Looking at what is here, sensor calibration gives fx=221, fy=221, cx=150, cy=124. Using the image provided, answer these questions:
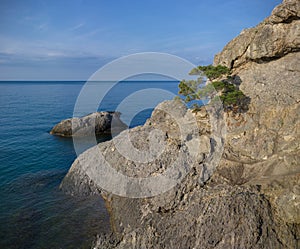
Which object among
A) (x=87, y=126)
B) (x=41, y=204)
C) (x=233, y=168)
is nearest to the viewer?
(x=233, y=168)

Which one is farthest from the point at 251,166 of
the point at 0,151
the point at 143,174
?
the point at 0,151

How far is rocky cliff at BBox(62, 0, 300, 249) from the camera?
17.2 m

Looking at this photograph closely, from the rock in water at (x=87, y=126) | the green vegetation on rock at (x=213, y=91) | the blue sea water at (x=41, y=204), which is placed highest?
the green vegetation on rock at (x=213, y=91)

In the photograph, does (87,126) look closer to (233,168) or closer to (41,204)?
(41,204)

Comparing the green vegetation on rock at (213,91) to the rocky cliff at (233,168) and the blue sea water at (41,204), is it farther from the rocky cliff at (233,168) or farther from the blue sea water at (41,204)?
the blue sea water at (41,204)

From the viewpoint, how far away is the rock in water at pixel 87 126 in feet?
178

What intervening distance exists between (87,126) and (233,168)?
40135 millimetres

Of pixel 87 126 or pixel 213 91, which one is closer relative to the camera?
pixel 213 91

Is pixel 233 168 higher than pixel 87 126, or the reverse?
pixel 233 168

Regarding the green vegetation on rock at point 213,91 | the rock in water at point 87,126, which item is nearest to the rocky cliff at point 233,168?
the green vegetation on rock at point 213,91

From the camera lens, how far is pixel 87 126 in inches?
2157

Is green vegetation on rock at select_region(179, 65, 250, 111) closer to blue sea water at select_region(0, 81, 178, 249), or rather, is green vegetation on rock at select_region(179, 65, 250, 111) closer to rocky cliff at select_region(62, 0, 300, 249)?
rocky cliff at select_region(62, 0, 300, 249)

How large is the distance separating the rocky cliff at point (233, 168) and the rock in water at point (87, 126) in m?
25.1

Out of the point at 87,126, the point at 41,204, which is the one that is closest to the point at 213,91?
the point at 41,204
